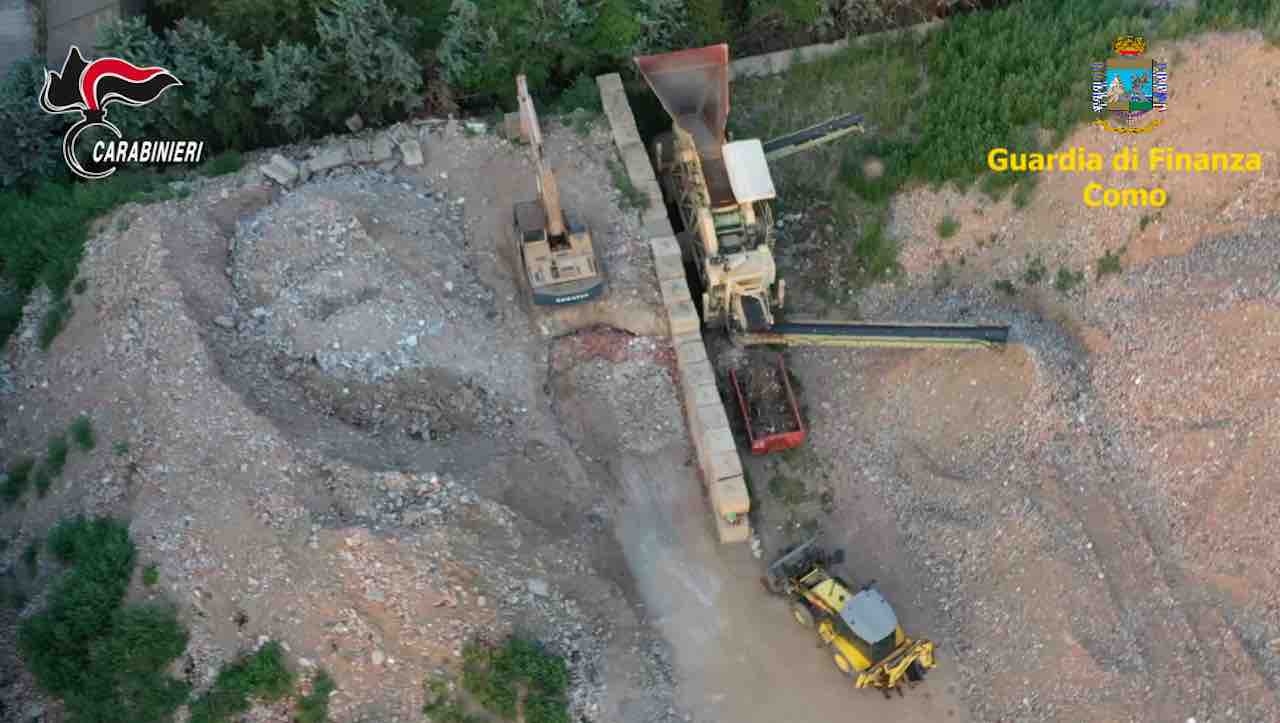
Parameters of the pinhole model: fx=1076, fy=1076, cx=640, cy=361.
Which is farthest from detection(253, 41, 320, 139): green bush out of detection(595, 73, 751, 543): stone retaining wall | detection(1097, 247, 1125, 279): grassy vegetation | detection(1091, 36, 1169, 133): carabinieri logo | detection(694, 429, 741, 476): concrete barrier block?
detection(1097, 247, 1125, 279): grassy vegetation

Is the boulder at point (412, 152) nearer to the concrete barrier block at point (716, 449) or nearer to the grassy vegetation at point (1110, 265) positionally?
the concrete barrier block at point (716, 449)

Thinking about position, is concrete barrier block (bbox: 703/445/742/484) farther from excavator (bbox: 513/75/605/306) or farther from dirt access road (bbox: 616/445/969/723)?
excavator (bbox: 513/75/605/306)

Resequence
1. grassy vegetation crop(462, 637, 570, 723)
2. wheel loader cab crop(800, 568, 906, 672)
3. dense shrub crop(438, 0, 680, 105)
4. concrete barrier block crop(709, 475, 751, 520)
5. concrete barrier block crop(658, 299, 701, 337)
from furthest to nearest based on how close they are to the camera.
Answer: dense shrub crop(438, 0, 680, 105)
concrete barrier block crop(658, 299, 701, 337)
concrete barrier block crop(709, 475, 751, 520)
wheel loader cab crop(800, 568, 906, 672)
grassy vegetation crop(462, 637, 570, 723)

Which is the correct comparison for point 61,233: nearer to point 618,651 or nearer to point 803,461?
point 618,651

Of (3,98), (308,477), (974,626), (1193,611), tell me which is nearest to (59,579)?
(308,477)

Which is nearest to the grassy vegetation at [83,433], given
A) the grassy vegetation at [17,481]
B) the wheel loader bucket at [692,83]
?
the grassy vegetation at [17,481]

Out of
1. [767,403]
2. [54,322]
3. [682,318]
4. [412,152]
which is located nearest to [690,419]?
[767,403]

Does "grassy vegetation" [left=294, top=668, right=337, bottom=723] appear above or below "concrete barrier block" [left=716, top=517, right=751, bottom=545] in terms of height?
below

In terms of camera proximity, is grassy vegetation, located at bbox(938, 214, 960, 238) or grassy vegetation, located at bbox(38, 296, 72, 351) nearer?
grassy vegetation, located at bbox(38, 296, 72, 351)
